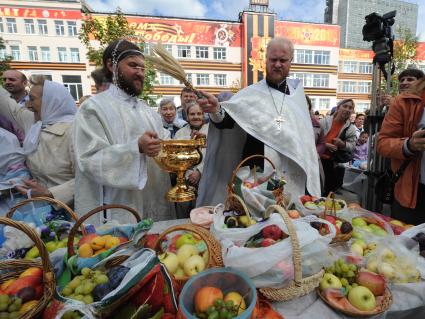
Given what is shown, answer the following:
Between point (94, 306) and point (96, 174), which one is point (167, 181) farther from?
point (94, 306)

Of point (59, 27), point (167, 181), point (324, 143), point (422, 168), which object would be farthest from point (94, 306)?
point (59, 27)

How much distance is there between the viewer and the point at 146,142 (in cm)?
181

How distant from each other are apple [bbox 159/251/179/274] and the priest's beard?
4.64 ft

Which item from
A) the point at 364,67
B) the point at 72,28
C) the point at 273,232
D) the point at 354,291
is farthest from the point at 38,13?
the point at 364,67

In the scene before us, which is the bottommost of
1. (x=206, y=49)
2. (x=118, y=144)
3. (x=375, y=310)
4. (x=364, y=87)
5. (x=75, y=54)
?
(x=375, y=310)

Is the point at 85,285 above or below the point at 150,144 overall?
below

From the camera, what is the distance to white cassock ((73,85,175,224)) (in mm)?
1884

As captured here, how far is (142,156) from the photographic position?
196 cm

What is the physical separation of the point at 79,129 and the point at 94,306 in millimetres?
1453

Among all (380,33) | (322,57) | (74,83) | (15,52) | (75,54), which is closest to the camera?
(380,33)

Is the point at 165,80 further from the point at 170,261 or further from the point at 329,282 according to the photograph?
the point at 329,282

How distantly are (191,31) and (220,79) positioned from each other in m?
5.14

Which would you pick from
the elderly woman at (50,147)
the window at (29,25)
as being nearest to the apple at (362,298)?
the elderly woman at (50,147)

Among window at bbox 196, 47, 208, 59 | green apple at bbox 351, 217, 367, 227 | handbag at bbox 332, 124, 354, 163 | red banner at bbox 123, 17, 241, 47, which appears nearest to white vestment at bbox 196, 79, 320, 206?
green apple at bbox 351, 217, 367, 227
